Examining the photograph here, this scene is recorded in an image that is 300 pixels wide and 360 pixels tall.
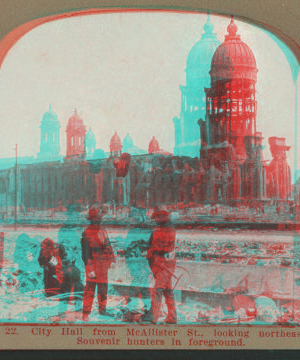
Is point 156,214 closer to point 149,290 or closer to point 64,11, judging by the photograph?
point 149,290

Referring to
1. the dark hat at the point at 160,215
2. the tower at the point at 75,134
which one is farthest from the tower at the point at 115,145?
the dark hat at the point at 160,215

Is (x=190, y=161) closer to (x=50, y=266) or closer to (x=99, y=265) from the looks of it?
(x=99, y=265)

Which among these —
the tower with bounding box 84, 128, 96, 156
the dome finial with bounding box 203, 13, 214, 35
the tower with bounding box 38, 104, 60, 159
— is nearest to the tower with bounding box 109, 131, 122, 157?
the tower with bounding box 84, 128, 96, 156

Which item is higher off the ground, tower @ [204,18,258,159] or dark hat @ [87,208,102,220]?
tower @ [204,18,258,159]

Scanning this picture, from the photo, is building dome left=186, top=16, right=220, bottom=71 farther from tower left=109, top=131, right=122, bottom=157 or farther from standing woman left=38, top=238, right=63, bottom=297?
standing woman left=38, top=238, right=63, bottom=297

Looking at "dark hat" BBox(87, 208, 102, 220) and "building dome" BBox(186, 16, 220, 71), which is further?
"dark hat" BBox(87, 208, 102, 220)

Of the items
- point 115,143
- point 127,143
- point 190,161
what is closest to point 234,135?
point 190,161
